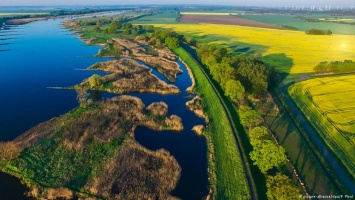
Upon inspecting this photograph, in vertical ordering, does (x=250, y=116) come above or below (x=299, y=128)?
above

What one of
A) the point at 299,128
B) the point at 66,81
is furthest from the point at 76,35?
the point at 299,128

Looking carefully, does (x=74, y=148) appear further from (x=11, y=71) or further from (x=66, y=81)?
(x=11, y=71)

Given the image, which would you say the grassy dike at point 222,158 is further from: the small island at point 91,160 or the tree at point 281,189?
the small island at point 91,160

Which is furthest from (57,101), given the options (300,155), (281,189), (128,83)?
(300,155)

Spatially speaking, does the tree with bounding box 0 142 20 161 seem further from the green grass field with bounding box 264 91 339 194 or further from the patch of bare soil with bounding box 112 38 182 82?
the patch of bare soil with bounding box 112 38 182 82

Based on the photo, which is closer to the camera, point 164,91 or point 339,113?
point 339,113

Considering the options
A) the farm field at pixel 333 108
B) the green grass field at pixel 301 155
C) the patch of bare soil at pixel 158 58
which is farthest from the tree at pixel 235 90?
the patch of bare soil at pixel 158 58

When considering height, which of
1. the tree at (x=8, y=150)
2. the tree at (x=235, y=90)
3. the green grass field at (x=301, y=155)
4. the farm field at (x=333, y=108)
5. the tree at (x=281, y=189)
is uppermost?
the tree at (x=235, y=90)
